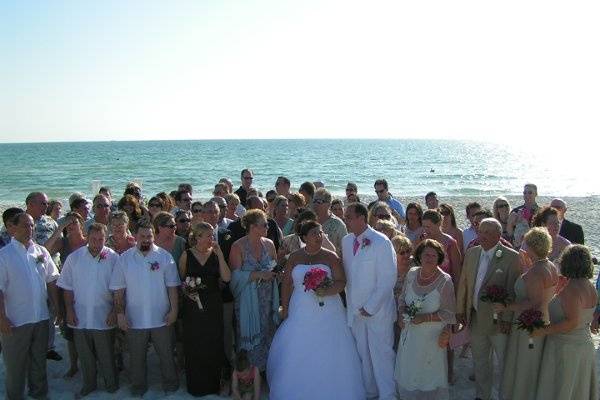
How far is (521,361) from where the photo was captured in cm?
557

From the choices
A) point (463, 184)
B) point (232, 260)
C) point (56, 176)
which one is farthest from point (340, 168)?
point (232, 260)

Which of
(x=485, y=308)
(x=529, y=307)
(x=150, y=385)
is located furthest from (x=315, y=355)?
(x=529, y=307)

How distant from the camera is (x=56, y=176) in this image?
176 ft

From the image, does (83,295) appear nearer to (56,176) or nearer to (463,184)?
(463,184)

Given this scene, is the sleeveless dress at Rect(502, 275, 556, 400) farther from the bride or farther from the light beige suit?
the bride

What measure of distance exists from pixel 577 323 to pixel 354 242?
7.88 ft

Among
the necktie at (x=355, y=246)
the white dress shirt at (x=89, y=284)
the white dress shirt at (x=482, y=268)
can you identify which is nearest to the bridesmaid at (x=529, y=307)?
the white dress shirt at (x=482, y=268)

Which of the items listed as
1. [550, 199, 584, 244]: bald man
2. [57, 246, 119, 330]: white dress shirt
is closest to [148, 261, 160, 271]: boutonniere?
[57, 246, 119, 330]: white dress shirt

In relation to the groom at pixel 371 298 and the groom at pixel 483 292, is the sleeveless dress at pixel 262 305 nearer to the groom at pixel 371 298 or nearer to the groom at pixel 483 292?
the groom at pixel 371 298

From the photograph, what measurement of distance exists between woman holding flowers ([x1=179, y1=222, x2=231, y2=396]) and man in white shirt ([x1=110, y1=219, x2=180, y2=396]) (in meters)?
0.20

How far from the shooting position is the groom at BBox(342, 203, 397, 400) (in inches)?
241

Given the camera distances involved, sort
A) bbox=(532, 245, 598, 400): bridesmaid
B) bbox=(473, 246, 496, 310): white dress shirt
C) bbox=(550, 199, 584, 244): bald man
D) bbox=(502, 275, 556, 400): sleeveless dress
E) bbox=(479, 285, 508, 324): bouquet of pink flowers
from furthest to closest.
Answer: bbox=(550, 199, 584, 244): bald man
bbox=(473, 246, 496, 310): white dress shirt
bbox=(479, 285, 508, 324): bouquet of pink flowers
bbox=(502, 275, 556, 400): sleeveless dress
bbox=(532, 245, 598, 400): bridesmaid

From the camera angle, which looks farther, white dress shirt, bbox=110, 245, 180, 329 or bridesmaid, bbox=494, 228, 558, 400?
white dress shirt, bbox=110, 245, 180, 329

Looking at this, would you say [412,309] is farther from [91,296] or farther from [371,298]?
[91,296]
